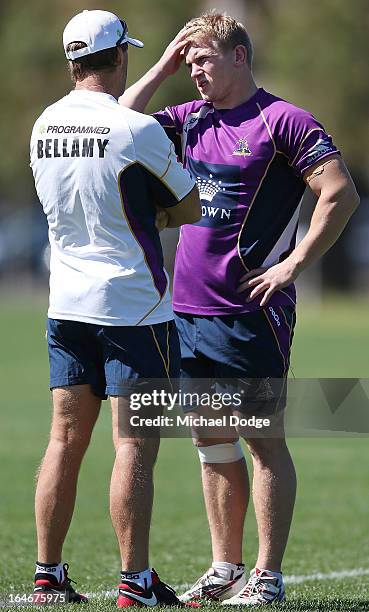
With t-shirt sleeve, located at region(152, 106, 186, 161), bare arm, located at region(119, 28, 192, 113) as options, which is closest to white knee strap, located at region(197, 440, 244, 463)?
t-shirt sleeve, located at region(152, 106, 186, 161)

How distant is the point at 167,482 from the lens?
405 inches

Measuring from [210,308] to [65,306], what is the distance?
0.87 meters

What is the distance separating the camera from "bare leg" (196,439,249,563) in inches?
239

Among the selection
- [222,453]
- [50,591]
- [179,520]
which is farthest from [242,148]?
[179,520]

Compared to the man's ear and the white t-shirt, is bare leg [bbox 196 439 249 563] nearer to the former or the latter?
the white t-shirt

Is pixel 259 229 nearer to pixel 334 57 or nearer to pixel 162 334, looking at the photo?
pixel 162 334

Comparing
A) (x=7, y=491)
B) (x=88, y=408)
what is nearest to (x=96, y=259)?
(x=88, y=408)

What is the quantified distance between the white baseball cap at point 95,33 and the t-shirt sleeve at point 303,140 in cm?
88

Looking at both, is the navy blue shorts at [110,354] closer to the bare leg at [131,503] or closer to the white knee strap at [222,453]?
the bare leg at [131,503]

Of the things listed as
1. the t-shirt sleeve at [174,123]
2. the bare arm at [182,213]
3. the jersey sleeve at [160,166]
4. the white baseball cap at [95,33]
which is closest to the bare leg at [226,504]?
the bare arm at [182,213]

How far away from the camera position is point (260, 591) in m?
5.77

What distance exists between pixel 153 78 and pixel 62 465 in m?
2.00

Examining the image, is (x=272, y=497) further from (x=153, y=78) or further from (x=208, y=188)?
(x=153, y=78)

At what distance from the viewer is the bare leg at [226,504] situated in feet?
20.0
